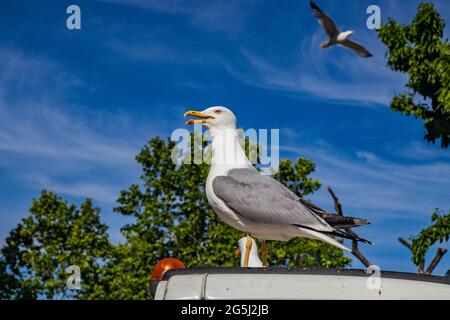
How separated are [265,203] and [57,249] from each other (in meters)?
25.6

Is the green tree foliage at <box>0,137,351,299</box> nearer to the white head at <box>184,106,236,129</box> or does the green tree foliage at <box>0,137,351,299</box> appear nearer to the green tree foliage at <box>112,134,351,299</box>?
the green tree foliage at <box>112,134,351,299</box>

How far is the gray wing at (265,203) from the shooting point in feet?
25.9

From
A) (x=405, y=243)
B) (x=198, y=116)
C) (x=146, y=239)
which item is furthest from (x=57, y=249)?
(x=198, y=116)

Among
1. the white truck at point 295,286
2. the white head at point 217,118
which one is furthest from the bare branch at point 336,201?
the white truck at point 295,286

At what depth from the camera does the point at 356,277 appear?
3.66 meters

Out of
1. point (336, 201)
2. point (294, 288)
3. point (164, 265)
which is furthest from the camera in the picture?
point (336, 201)

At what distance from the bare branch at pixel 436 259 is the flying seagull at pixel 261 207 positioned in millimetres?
14587

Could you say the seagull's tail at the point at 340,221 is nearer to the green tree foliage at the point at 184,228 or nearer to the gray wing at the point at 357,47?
the gray wing at the point at 357,47

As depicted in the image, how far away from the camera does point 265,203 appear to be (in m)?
Result: 7.98

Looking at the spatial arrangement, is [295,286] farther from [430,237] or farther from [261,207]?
[430,237]

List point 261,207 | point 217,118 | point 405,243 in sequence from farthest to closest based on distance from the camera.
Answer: point 405,243 → point 217,118 → point 261,207

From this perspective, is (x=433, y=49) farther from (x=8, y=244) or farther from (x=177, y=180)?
(x=8, y=244)

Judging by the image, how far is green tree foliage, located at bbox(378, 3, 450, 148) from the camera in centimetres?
2797
